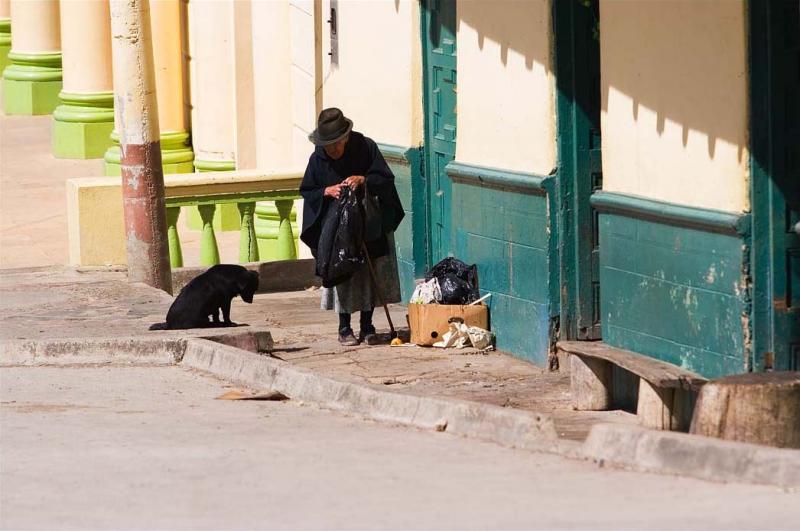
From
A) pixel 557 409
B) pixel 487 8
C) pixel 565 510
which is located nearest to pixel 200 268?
pixel 487 8

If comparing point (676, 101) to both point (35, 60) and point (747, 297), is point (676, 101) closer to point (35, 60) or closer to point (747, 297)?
point (747, 297)

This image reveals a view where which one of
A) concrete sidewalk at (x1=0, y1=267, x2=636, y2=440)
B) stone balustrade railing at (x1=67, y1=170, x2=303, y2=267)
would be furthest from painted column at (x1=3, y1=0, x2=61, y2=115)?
concrete sidewalk at (x1=0, y1=267, x2=636, y2=440)

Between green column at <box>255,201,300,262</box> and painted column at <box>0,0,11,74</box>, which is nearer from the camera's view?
green column at <box>255,201,300,262</box>

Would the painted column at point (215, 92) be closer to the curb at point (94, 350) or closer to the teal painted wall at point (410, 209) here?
the teal painted wall at point (410, 209)

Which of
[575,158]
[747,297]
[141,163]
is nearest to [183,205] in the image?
[141,163]

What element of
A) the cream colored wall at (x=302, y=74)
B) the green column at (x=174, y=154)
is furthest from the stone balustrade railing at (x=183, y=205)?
the green column at (x=174, y=154)

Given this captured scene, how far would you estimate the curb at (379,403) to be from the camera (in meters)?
7.91

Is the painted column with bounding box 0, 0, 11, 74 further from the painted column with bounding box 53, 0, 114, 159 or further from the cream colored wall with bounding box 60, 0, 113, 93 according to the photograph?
the cream colored wall with bounding box 60, 0, 113, 93

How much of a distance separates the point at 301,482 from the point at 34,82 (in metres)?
17.5

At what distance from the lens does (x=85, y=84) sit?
68.6ft

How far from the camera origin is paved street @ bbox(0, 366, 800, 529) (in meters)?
6.38

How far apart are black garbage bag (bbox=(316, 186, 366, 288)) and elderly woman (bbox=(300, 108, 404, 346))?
0.07m

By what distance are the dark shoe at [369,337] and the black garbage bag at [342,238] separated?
0.48m

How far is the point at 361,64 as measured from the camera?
1355 cm
